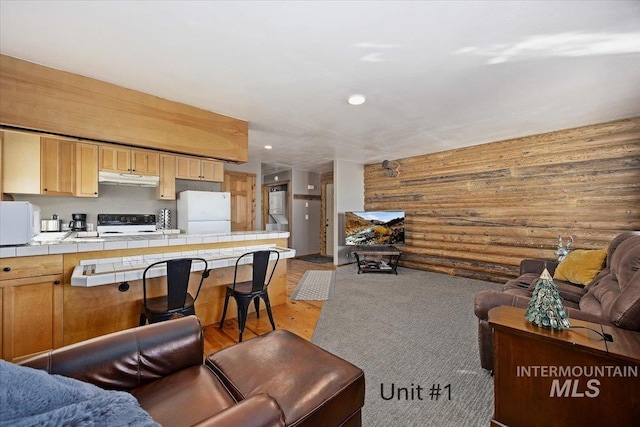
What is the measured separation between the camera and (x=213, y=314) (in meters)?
3.02

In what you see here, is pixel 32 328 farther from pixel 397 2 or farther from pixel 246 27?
pixel 397 2

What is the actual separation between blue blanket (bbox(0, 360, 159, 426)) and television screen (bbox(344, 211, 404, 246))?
512 centimetres

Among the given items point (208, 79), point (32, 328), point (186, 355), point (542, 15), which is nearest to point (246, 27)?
point (208, 79)

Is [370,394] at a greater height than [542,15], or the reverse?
[542,15]

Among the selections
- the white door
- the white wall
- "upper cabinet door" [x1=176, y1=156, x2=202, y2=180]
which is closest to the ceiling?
"upper cabinet door" [x1=176, y1=156, x2=202, y2=180]

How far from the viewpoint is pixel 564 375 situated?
127 cm

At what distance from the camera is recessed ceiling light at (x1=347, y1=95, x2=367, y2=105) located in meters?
2.78

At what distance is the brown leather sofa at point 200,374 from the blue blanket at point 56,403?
0.37 meters

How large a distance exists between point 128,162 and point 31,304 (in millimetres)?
2258

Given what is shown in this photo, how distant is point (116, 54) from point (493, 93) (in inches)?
130

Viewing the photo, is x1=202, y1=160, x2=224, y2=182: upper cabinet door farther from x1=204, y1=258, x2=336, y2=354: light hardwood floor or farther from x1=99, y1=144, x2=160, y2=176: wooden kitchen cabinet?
x1=204, y1=258, x2=336, y2=354: light hardwood floor

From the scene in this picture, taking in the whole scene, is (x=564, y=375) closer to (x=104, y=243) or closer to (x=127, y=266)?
(x=127, y=266)

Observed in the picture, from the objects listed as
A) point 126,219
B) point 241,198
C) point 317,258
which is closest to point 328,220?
point 317,258

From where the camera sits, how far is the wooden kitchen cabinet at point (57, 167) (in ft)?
10.7
